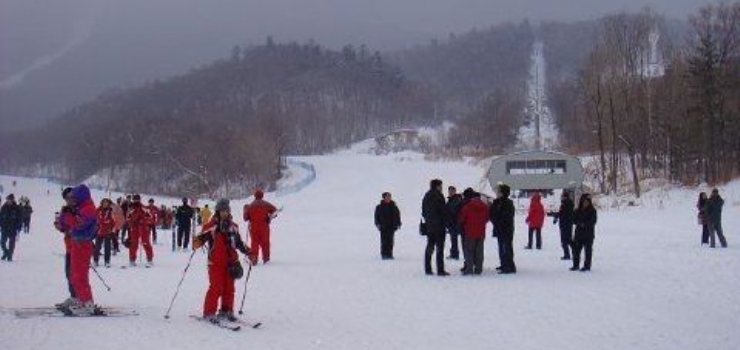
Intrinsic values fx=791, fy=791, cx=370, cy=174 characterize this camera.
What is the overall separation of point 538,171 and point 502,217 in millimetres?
37782

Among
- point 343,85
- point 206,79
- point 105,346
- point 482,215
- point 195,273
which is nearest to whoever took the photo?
point 105,346

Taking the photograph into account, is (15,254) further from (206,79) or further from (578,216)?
(206,79)

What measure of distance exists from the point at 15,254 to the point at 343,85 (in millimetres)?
144229

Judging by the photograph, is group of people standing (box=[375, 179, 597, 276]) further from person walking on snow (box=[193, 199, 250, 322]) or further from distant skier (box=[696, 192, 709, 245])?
distant skier (box=[696, 192, 709, 245])

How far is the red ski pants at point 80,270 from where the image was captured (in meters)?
10.2

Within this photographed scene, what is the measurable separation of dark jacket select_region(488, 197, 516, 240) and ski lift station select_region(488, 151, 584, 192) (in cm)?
3516

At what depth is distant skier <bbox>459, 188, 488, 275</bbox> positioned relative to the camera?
15.0 metres

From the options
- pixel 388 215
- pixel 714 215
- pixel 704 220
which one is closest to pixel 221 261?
pixel 388 215

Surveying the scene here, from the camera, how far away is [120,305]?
11328mm

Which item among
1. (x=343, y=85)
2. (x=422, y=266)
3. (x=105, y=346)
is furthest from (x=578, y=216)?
(x=343, y=85)

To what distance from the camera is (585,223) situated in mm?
15422

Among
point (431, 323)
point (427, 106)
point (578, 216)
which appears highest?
point (427, 106)

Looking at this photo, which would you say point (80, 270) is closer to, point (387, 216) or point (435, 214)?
point (435, 214)

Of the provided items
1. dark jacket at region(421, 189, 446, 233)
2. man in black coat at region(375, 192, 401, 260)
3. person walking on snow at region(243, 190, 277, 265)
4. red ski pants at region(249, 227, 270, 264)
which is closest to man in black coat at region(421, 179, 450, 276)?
dark jacket at region(421, 189, 446, 233)
